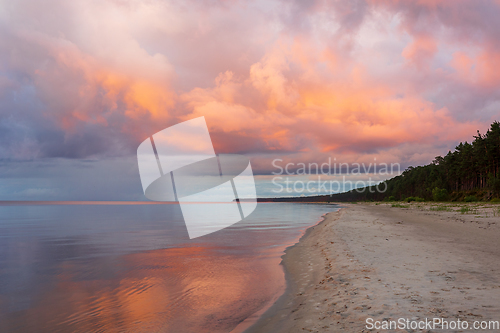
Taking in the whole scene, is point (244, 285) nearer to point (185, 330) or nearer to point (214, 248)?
point (185, 330)

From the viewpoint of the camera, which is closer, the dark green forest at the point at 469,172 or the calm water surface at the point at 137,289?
the calm water surface at the point at 137,289

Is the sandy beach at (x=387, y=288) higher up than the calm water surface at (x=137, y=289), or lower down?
higher up

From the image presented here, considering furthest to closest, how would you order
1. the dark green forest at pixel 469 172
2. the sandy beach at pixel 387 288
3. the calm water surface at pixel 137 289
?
the dark green forest at pixel 469 172 → the calm water surface at pixel 137 289 → the sandy beach at pixel 387 288

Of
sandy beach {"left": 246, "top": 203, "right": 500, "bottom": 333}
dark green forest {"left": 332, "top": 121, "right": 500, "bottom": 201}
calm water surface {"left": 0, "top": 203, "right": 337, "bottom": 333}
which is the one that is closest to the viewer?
sandy beach {"left": 246, "top": 203, "right": 500, "bottom": 333}

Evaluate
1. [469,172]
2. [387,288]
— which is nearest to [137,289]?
[387,288]

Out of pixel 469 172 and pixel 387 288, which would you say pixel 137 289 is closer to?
pixel 387 288

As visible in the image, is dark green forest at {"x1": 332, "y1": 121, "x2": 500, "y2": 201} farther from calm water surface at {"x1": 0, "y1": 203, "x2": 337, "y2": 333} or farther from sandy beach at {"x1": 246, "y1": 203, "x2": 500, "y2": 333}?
calm water surface at {"x1": 0, "y1": 203, "x2": 337, "y2": 333}

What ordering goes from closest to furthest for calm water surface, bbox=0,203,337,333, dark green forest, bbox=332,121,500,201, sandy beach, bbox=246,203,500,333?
sandy beach, bbox=246,203,500,333 → calm water surface, bbox=0,203,337,333 → dark green forest, bbox=332,121,500,201

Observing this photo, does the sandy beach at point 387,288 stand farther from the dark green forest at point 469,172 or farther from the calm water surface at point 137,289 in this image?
the dark green forest at point 469,172

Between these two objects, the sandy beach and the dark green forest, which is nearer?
the sandy beach

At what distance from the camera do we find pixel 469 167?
83.9 m

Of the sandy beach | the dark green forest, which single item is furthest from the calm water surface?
the dark green forest

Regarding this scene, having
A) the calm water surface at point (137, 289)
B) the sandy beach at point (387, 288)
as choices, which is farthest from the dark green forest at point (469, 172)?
the calm water surface at point (137, 289)

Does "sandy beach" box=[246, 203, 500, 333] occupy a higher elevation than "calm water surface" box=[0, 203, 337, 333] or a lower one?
higher
